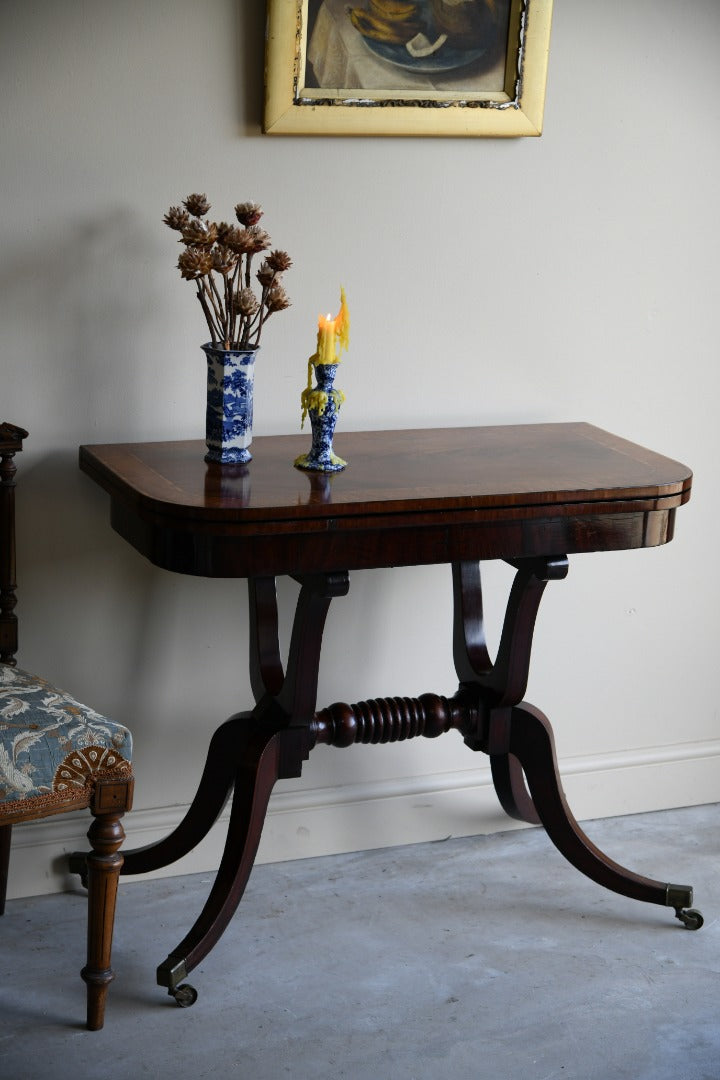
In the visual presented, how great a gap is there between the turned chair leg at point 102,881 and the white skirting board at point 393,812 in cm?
49

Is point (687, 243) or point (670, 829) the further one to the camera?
point (670, 829)

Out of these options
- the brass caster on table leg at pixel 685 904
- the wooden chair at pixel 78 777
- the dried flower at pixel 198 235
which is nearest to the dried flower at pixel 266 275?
the dried flower at pixel 198 235

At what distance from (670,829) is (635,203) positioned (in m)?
1.45

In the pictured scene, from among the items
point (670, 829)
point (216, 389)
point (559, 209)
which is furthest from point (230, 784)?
point (559, 209)

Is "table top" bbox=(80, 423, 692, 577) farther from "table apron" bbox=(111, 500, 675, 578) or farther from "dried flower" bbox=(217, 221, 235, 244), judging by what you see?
"dried flower" bbox=(217, 221, 235, 244)

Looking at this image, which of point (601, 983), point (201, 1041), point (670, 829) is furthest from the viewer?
point (670, 829)

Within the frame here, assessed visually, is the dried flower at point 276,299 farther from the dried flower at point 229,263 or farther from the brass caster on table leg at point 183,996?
the brass caster on table leg at point 183,996

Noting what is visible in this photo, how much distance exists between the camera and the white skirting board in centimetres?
263

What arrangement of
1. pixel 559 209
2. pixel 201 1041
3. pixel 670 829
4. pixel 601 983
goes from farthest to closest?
pixel 670 829 → pixel 559 209 → pixel 601 983 → pixel 201 1041

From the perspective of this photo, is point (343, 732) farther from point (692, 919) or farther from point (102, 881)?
point (692, 919)

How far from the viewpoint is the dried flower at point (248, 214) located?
2.27 metres

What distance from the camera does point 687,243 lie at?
2.84 meters

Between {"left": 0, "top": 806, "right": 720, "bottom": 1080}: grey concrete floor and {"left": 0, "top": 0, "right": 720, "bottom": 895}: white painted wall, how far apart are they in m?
0.16

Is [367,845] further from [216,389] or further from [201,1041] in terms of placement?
[216,389]
